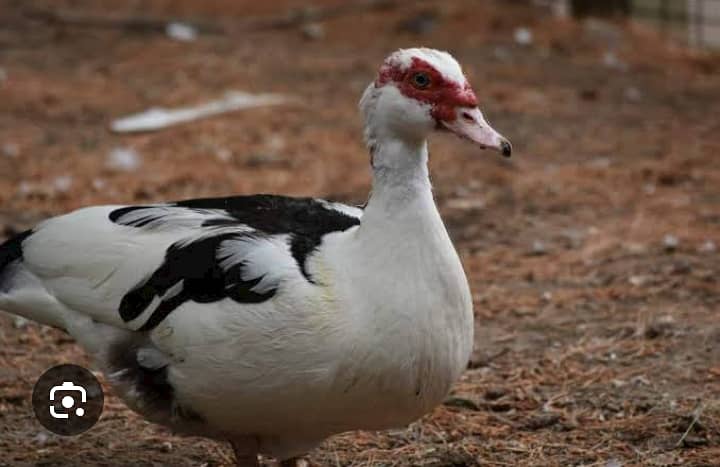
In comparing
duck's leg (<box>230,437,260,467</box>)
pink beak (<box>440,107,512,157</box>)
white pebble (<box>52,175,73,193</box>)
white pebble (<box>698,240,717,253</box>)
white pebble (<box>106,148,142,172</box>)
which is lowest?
white pebble (<box>52,175,73,193</box>)

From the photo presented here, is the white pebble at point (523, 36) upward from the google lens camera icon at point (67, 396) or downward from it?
upward

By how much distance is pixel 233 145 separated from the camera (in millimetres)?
7586

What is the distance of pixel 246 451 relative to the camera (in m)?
3.89

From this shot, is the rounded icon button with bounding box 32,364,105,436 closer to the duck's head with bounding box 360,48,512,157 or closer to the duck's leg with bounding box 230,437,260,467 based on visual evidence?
the duck's leg with bounding box 230,437,260,467

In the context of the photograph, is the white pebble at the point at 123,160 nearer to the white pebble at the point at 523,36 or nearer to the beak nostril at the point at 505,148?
the white pebble at the point at 523,36

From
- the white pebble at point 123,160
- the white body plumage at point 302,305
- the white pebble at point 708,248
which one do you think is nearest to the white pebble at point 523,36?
the white pebble at point 123,160

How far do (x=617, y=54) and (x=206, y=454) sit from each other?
580 centimetres

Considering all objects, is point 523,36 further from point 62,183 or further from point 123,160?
point 62,183

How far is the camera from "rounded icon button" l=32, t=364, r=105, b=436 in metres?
4.52

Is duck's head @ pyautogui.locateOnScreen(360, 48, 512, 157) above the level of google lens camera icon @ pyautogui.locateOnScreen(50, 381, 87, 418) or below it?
above

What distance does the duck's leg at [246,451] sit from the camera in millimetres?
3859

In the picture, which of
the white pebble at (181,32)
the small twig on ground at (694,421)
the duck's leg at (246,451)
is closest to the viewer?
the duck's leg at (246,451)

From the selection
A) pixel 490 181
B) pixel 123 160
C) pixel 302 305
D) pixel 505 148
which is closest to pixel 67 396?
pixel 302 305

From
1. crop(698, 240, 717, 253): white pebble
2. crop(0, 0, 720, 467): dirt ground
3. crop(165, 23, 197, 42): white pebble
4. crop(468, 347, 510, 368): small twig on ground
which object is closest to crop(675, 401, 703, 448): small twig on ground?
crop(0, 0, 720, 467): dirt ground
